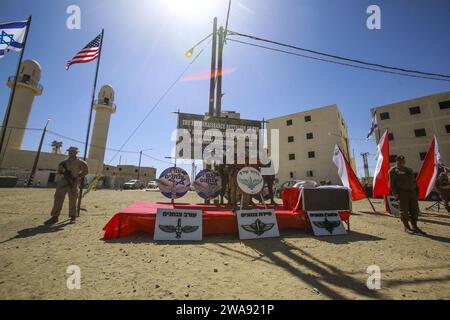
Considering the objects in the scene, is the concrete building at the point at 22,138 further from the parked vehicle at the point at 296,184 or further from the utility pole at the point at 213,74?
the utility pole at the point at 213,74

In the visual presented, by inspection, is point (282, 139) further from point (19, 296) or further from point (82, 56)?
point (19, 296)

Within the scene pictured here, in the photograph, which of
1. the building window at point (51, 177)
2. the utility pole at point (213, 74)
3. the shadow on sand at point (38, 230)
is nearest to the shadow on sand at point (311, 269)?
the shadow on sand at point (38, 230)

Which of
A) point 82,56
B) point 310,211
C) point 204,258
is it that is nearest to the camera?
point 204,258

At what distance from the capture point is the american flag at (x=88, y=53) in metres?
8.26

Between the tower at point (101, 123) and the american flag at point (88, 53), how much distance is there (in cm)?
3778

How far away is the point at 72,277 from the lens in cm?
253

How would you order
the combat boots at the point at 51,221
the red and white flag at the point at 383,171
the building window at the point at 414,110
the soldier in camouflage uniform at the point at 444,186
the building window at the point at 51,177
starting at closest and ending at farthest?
the combat boots at the point at 51,221, the red and white flag at the point at 383,171, the soldier in camouflage uniform at the point at 444,186, the building window at the point at 414,110, the building window at the point at 51,177

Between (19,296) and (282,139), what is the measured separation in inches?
1541

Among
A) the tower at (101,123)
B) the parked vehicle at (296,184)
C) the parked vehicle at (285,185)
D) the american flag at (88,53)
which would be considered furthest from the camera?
the tower at (101,123)

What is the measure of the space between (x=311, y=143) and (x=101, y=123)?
40840mm

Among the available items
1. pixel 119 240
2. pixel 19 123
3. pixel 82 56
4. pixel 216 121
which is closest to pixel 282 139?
pixel 216 121

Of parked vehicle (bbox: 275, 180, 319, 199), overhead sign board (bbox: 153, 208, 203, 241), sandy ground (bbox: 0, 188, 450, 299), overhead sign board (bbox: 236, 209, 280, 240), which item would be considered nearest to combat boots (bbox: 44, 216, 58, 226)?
sandy ground (bbox: 0, 188, 450, 299)

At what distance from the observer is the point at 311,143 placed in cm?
3516

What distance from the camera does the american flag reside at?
8258mm
